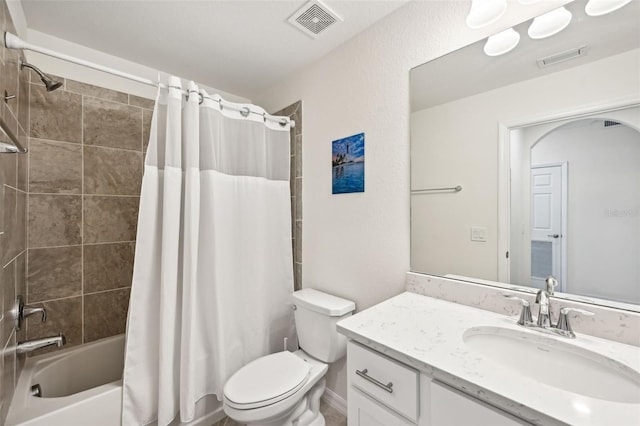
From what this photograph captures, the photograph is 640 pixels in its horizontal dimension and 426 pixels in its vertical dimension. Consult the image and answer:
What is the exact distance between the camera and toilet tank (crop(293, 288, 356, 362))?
1.56 metres

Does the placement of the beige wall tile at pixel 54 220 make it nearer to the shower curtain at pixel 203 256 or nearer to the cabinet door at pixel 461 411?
the shower curtain at pixel 203 256

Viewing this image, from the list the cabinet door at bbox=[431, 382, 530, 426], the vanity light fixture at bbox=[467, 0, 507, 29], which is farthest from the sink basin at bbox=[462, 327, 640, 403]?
the vanity light fixture at bbox=[467, 0, 507, 29]

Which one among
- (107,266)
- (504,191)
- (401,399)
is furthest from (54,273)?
(504,191)

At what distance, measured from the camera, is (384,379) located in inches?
34.2

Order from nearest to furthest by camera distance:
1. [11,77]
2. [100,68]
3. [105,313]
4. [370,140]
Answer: [11,77]
[100,68]
[370,140]
[105,313]

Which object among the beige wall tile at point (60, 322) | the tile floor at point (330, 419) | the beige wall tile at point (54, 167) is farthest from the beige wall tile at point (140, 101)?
the tile floor at point (330, 419)

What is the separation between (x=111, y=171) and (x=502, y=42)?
237 cm

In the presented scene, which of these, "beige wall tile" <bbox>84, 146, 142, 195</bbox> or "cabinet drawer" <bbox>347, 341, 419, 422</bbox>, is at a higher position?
"beige wall tile" <bbox>84, 146, 142, 195</bbox>

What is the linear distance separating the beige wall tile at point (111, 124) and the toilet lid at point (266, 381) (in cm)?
172

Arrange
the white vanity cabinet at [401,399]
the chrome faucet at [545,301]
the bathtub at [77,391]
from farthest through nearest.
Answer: the bathtub at [77,391] → the chrome faucet at [545,301] → the white vanity cabinet at [401,399]

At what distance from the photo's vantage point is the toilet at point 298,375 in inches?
49.8

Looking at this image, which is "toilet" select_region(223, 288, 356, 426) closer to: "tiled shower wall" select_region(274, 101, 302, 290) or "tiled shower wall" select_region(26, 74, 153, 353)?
"tiled shower wall" select_region(274, 101, 302, 290)

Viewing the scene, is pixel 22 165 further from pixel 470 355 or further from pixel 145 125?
pixel 470 355

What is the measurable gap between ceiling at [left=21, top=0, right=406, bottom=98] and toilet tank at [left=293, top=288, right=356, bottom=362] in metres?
1.63
